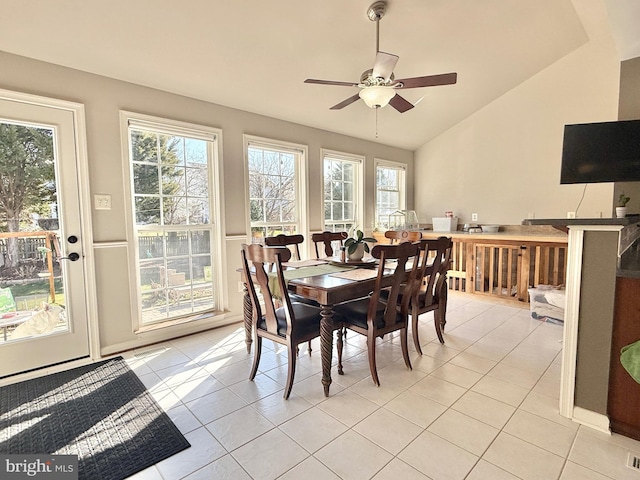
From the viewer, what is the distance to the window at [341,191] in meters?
4.72

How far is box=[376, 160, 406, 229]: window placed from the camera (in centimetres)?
546

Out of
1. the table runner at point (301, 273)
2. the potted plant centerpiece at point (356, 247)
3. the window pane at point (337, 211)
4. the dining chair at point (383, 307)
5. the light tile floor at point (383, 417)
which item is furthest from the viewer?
the window pane at point (337, 211)

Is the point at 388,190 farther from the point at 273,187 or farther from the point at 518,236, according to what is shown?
the point at 273,187

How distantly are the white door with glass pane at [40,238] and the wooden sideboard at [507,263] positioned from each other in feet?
A: 14.1

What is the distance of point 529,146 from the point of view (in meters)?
4.56

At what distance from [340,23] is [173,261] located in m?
2.64

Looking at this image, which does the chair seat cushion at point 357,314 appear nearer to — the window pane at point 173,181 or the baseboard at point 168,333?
the baseboard at point 168,333

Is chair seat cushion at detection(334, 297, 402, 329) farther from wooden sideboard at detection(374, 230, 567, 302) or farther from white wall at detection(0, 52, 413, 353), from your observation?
wooden sideboard at detection(374, 230, 567, 302)

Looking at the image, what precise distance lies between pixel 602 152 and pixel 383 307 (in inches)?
76.0

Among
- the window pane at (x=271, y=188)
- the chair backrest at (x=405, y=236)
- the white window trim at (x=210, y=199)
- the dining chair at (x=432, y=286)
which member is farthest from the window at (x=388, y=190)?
the white window trim at (x=210, y=199)

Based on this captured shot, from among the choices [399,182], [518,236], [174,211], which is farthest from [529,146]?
[174,211]

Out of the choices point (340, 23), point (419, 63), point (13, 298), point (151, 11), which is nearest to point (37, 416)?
point (13, 298)

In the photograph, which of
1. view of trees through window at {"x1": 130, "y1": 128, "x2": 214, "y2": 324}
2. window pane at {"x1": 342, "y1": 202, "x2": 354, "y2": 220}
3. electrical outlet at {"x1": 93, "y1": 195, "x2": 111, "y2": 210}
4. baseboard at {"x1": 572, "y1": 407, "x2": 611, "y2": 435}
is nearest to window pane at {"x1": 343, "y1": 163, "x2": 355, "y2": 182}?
window pane at {"x1": 342, "y1": 202, "x2": 354, "y2": 220}

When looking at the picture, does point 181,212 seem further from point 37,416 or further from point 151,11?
point 37,416
